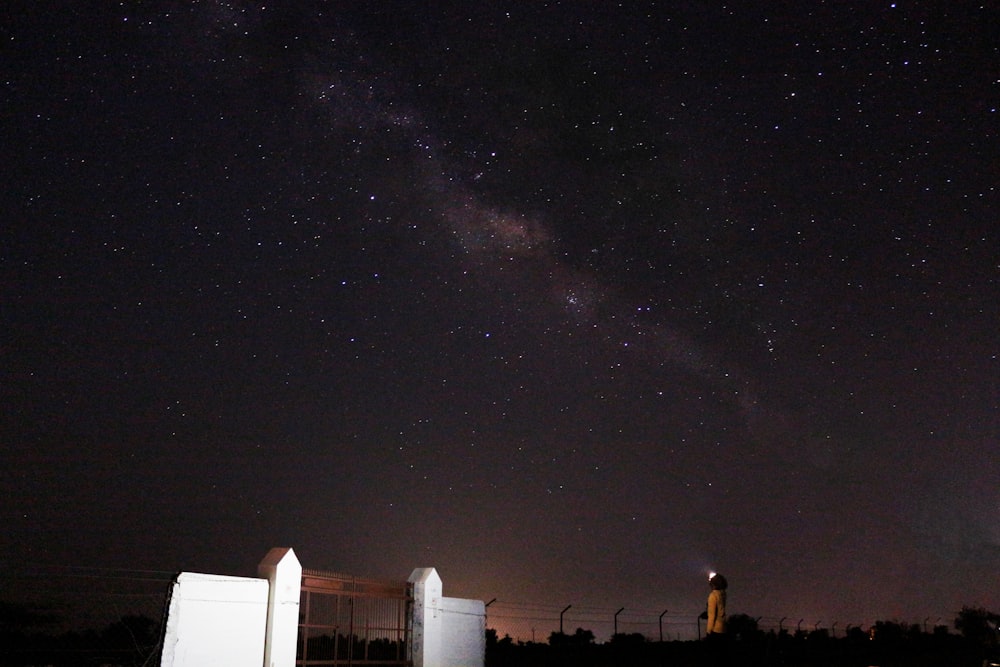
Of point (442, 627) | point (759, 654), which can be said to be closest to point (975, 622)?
point (759, 654)

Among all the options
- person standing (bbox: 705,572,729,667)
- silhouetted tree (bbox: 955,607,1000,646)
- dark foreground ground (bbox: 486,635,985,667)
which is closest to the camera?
→ person standing (bbox: 705,572,729,667)

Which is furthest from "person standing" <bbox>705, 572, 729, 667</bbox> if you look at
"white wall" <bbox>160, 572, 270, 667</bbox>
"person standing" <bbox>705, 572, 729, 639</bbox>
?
"white wall" <bbox>160, 572, 270, 667</bbox>

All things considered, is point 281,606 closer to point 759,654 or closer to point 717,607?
point 717,607

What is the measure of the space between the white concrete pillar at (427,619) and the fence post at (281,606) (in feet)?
11.2

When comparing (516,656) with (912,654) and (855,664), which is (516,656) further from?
(912,654)

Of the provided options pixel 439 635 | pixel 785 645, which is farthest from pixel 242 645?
pixel 785 645

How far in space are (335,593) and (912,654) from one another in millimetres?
28000

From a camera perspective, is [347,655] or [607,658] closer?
[347,655]

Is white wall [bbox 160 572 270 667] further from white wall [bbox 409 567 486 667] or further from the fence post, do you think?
white wall [bbox 409 567 486 667]

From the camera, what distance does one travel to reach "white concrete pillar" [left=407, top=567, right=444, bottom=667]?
53.6 ft

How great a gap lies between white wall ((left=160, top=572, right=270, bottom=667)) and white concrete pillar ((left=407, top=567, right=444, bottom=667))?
166 inches

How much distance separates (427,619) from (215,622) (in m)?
5.68

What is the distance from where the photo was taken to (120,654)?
39.4 feet

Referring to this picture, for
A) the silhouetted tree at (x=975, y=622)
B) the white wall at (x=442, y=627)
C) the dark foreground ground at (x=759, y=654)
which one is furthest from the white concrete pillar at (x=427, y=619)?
the silhouetted tree at (x=975, y=622)
